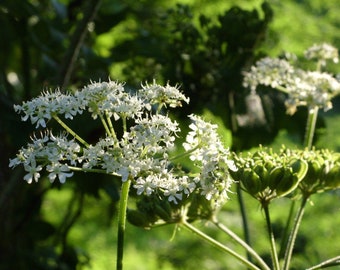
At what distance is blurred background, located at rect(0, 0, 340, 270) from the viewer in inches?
107

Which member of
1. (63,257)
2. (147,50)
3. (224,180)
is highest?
(147,50)

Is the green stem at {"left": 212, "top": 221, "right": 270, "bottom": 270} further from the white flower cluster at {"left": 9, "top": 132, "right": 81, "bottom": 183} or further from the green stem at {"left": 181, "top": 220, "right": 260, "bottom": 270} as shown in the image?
the white flower cluster at {"left": 9, "top": 132, "right": 81, "bottom": 183}

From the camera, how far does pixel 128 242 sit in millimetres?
5008

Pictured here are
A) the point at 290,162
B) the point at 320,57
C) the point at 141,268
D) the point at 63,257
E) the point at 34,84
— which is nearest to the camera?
the point at 290,162

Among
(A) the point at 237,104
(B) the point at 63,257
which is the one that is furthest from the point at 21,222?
(A) the point at 237,104

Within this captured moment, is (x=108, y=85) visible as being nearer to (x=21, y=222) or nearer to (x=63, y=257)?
(x=21, y=222)

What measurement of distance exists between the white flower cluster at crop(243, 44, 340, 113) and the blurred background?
0.29 m

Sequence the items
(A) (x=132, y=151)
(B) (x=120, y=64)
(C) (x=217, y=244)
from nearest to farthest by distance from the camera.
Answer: (A) (x=132, y=151) < (C) (x=217, y=244) < (B) (x=120, y=64)

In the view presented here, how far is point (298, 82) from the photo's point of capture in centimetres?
224

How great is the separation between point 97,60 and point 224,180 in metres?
1.70

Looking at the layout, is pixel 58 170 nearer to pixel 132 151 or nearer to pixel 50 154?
pixel 50 154

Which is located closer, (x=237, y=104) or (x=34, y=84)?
(x=237, y=104)

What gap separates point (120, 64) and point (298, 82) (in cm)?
142

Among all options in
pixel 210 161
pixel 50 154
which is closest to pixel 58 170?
pixel 50 154
